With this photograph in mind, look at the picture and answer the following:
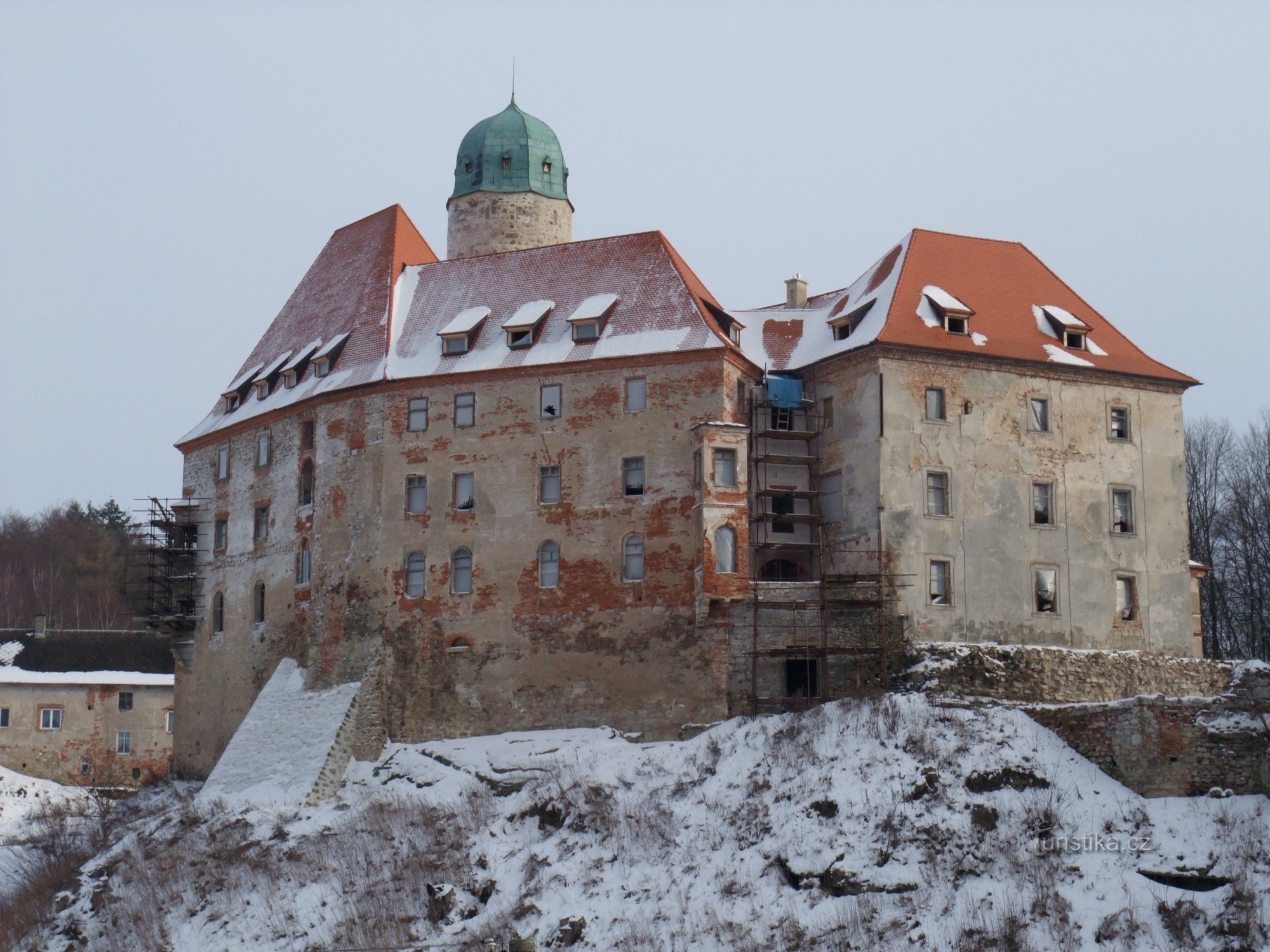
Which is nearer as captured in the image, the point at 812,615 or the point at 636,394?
the point at 812,615

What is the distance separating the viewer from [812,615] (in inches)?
2004

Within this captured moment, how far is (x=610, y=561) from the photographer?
52.8m

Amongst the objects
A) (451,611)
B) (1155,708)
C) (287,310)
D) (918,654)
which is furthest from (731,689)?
(287,310)

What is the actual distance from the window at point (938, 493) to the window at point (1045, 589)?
3.27 metres

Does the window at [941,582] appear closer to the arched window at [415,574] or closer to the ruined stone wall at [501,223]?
the arched window at [415,574]

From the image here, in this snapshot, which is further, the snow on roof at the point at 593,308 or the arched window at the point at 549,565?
the snow on roof at the point at 593,308

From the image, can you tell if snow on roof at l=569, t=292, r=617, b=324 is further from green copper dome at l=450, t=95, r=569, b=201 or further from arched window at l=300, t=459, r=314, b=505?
green copper dome at l=450, t=95, r=569, b=201

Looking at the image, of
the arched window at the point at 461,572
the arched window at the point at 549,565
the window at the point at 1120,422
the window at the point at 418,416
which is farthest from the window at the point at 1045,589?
the window at the point at 418,416

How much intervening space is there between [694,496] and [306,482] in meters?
13.5

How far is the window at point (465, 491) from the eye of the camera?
54.7m

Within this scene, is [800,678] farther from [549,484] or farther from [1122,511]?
[1122,511]

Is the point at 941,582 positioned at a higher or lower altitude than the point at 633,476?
lower

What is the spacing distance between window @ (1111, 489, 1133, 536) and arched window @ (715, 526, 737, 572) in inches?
469

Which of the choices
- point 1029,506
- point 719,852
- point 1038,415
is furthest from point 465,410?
point 719,852
